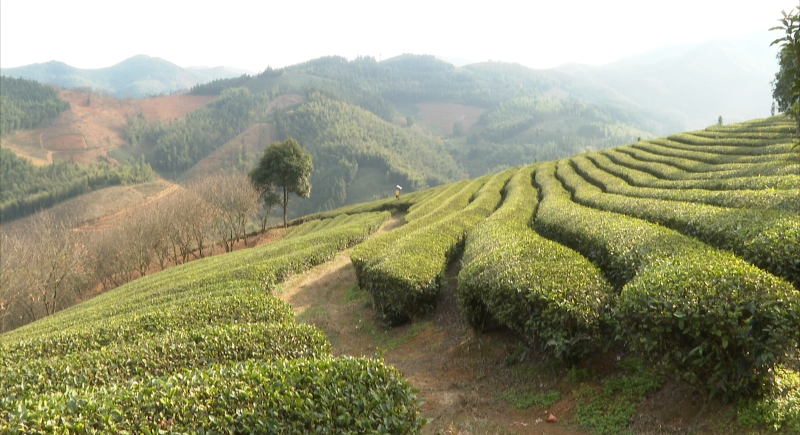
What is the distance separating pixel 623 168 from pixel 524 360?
2534 centimetres

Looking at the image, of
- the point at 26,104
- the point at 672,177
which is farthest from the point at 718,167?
the point at 26,104

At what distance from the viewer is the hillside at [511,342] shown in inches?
215

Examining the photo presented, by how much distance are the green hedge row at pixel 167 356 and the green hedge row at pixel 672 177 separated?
16.7 m

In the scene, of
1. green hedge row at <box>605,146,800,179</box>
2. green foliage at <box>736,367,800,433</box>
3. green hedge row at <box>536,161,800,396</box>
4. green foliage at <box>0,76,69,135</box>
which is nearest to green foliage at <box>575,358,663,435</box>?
green hedge row at <box>536,161,800,396</box>

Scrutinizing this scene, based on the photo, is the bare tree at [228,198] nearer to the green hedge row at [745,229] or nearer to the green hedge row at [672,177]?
the green hedge row at [672,177]

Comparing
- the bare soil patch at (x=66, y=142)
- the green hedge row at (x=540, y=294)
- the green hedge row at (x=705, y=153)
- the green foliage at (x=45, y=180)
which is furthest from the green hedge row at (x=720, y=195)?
the bare soil patch at (x=66, y=142)

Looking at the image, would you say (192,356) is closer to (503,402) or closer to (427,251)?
(503,402)

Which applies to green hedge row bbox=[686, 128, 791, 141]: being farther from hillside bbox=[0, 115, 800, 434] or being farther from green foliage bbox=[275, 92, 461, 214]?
green foliage bbox=[275, 92, 461, 214]

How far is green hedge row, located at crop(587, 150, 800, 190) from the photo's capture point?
16.0 metres

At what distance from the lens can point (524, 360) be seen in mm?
9023

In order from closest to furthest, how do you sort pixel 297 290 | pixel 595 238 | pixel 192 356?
pixel 192 356
pixel 595 238
pixel 297 290

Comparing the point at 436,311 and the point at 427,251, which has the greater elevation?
the point at 427,251

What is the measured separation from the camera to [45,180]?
5113 inches

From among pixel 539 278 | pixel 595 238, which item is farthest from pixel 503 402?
pixel 595 238
